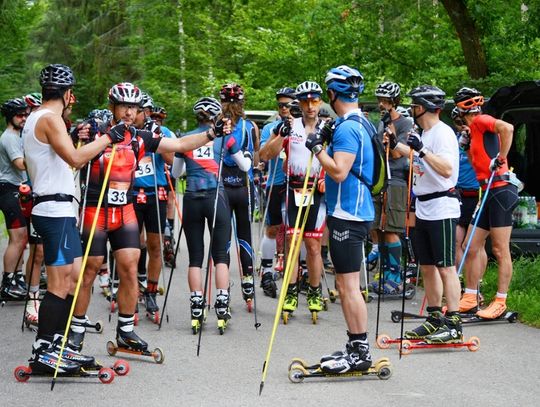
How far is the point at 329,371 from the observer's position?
7.45 metres

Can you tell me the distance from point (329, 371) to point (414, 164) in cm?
237

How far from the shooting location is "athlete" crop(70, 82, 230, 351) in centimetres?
809

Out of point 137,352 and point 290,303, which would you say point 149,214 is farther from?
point 137,352

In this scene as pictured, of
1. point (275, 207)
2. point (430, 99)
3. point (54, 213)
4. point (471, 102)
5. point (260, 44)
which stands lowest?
point (275, 207)

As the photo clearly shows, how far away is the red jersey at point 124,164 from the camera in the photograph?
816 centimetres

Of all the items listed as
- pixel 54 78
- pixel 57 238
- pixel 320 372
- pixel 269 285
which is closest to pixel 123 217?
pixel 57 238

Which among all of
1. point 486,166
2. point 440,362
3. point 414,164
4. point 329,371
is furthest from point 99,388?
point 486,166

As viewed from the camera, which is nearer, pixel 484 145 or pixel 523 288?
pixel 484 145

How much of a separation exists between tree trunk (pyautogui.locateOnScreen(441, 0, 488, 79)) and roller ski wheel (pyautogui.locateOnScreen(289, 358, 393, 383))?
827cm

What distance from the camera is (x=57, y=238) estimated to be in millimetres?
7387

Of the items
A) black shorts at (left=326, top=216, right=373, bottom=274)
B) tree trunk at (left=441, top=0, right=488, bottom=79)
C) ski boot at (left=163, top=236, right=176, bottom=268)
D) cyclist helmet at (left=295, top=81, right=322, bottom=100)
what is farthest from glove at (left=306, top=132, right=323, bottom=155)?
tree trunk at (left=441, top=0, right=488, bottom=79)

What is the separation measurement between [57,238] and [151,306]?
309cm

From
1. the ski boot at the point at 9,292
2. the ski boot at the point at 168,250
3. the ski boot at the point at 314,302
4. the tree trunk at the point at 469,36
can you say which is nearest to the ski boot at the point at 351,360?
the ski boot at the point at 314,302

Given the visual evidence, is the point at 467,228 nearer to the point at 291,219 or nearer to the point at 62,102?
the point at 291,219
